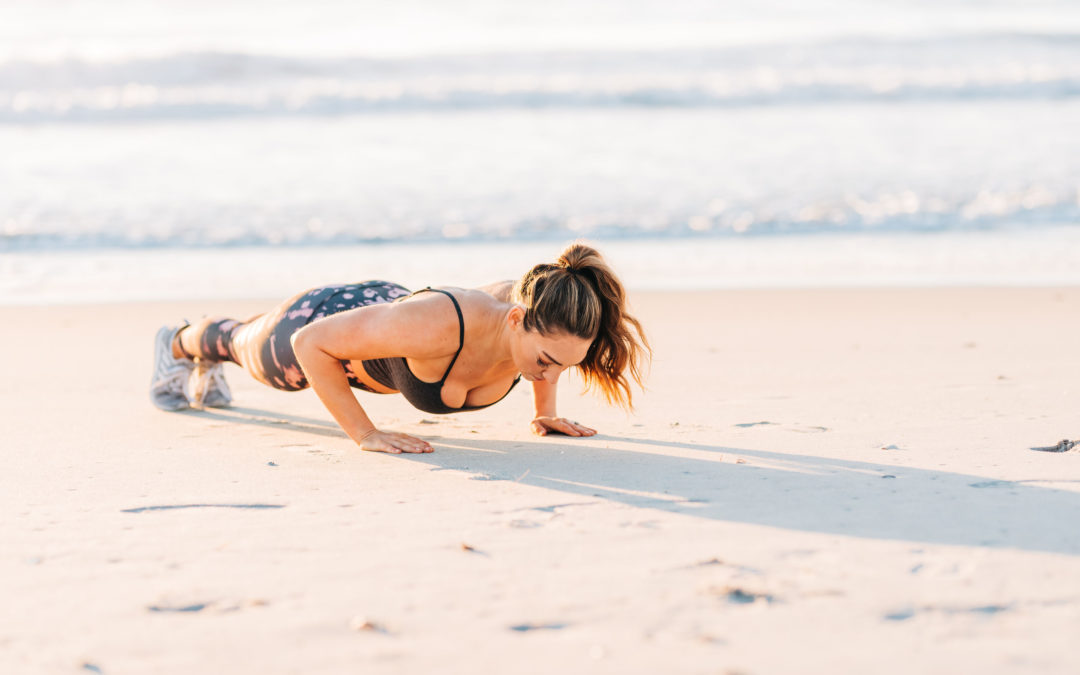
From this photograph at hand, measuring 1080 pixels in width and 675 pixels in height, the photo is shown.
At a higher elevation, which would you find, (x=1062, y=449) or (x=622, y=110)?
(x=622, y=110)

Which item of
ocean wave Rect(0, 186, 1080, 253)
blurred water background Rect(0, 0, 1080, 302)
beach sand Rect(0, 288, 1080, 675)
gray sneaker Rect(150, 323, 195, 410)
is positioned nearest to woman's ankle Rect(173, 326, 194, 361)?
gray sneaker Rect(150, 323, 195, 410)

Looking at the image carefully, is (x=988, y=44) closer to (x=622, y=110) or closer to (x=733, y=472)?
(x=622, y=110)

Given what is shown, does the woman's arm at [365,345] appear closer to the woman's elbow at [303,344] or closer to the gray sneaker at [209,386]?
the woman's elbow at [303,344]

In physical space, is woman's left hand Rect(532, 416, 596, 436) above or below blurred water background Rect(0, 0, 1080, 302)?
below

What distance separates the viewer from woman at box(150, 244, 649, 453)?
3.21 m

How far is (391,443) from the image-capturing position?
3.49 m

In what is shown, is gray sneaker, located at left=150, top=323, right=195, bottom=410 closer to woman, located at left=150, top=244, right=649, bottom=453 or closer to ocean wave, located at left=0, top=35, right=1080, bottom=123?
woman, located at left=150, top=244, right=649, bottom=453

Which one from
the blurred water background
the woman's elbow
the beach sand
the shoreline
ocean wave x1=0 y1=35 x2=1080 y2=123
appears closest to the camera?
the beach sand

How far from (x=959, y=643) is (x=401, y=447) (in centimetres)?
198

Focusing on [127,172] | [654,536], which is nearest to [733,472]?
[654,536]

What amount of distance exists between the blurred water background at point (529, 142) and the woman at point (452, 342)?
3709 millimetres

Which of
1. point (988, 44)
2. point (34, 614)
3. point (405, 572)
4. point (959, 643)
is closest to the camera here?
point (959, 643)

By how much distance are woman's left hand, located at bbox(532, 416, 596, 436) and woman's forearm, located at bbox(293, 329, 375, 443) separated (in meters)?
0.62

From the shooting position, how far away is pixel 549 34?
77.4 feet
